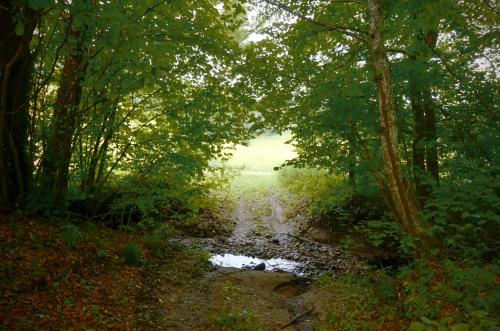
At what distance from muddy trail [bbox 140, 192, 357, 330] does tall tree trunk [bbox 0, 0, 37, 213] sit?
356 cm

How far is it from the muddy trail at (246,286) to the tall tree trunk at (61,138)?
9.97 feet

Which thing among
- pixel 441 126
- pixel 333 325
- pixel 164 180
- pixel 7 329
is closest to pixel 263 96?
pixel 164 180

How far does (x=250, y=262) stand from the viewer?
429 inches

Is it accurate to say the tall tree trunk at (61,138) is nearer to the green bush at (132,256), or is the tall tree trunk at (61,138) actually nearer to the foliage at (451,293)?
the green bush at (132,256)

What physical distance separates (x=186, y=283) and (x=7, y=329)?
426 centimetres

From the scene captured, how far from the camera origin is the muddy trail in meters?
6.52

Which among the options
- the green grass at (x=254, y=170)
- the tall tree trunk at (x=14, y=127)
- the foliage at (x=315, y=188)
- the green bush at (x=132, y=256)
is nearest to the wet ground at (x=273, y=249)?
the foliage at (x=315, y=188)

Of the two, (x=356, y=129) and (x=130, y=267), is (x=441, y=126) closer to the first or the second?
(x=356, y=129)

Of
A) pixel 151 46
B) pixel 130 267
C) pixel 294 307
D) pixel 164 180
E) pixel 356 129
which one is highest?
pixel 151 46

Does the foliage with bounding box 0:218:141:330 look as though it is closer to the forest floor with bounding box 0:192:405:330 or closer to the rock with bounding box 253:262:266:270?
the forest floor with bounding box 0:192:405:330

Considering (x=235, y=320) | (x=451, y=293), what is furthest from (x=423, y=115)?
(x=235, y=320)

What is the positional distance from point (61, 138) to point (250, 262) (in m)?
6.47

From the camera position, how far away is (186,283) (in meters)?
8.27

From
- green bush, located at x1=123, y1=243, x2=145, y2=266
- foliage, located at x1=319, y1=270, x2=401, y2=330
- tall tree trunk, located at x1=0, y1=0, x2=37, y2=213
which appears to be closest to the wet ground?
foliage, located at x1=319, y1=270, x2=401, y2=330
